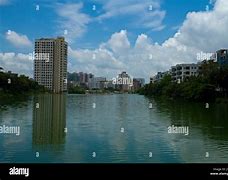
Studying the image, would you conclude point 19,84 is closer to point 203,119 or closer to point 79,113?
point 79,113

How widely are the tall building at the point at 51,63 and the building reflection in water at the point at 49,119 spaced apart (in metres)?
0.07

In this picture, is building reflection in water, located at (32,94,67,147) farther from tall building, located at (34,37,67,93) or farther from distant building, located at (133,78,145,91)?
distant building, located at (133,78,145,91)

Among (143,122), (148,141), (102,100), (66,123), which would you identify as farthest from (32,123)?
(143,122)

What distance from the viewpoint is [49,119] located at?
7.85 feet

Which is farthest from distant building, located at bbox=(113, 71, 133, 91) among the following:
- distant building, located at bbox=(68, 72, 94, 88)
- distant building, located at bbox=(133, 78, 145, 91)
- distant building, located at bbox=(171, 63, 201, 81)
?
distant building, located at bbox=(171, 63, 201, 81)

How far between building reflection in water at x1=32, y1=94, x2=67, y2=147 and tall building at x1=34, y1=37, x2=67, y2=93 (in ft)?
0.24

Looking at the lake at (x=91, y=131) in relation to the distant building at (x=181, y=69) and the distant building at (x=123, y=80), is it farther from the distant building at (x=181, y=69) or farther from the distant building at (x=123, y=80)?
the distant building at (x=181, y=69)

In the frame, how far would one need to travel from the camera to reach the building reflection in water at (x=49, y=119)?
1.94 m

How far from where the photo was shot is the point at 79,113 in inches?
90.1

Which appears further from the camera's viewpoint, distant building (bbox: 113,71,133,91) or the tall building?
distant building (bbox: 113,71,133,91)

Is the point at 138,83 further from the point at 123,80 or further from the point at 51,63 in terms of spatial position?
the point at 51,63

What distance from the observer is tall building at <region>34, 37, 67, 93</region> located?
1542mm

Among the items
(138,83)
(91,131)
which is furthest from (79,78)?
(91,131)
